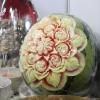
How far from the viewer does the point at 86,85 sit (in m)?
0.51

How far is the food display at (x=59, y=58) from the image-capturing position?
478 mm

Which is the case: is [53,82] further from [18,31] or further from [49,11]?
[49,11]

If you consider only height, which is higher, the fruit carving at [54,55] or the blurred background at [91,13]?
the blurred background at [91,13]

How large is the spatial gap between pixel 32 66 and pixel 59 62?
5 centimetres

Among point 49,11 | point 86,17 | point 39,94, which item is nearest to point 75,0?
point 86,17

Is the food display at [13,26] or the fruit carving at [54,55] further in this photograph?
the food display at [13,26]

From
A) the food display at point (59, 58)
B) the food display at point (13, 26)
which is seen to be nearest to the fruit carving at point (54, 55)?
the food display at point (59, 58)

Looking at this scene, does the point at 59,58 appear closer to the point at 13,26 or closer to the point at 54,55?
the point at 54,55

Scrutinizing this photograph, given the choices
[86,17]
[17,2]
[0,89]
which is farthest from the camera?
[17,2]

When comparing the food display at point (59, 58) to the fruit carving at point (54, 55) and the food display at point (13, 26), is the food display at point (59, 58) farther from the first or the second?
the food display at point (13, 26)

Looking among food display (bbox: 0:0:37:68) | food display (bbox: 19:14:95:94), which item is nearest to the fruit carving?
food display (bbox: 19:14:95:94)

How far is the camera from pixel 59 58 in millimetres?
478

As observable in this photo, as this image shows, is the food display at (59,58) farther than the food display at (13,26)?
No

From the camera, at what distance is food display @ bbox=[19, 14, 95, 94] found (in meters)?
0.48
